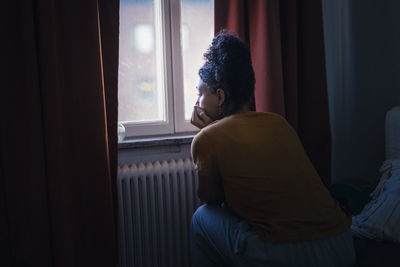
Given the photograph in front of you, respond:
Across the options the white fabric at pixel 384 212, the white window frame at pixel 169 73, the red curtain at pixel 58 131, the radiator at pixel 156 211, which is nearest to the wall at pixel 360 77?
the white fabric at pixel 384 212

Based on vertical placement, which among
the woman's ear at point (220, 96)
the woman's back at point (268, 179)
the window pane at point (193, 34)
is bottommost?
the woman's back at point (268, 179)

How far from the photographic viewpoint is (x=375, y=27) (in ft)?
7.55

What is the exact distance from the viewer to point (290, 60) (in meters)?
1.97

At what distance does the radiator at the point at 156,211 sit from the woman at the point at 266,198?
541 mm

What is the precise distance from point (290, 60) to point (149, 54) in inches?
30.0

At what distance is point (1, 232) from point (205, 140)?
973 mm

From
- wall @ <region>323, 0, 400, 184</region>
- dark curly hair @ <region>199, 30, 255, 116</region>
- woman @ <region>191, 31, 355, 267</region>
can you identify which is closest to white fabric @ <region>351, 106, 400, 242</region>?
woman @ <region>191, 31, 355, 267</region>

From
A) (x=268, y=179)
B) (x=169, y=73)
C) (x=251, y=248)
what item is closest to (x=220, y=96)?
(x=268, y=179)

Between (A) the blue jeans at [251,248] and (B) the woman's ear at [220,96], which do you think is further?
(B) the woman's ear at [220,96]

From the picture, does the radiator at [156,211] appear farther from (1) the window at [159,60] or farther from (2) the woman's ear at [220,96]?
(2) the woman's ear at [220,96]

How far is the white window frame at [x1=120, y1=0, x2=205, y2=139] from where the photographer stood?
2002 millimetres

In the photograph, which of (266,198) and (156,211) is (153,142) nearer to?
(156,211)

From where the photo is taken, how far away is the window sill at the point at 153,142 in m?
1.84

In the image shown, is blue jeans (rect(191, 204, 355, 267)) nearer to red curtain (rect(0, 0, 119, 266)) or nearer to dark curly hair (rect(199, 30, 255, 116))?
dark curly hair (rect(199, 30, 255, 116))
